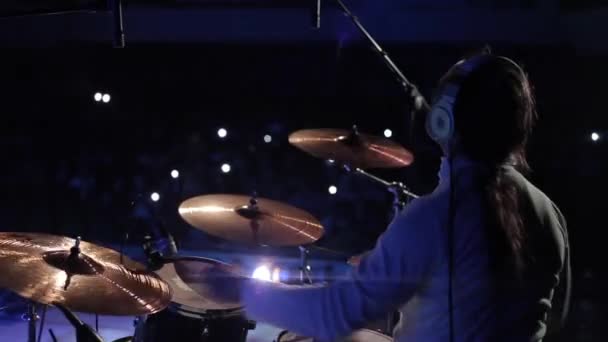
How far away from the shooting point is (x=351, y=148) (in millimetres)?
3439

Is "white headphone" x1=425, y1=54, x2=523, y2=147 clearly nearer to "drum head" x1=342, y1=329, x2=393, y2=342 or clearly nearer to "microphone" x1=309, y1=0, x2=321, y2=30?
"drum head" x1=342, y1=329, x2=393, y2=342

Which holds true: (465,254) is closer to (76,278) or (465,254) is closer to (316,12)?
(76,278)

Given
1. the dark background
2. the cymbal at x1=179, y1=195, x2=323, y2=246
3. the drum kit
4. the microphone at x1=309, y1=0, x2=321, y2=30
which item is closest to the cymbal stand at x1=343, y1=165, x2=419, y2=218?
the drum kit

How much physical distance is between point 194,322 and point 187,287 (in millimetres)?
184

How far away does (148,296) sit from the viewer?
6.49 feet

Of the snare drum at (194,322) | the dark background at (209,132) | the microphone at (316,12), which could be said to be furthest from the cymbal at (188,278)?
the dark background at (209,132)

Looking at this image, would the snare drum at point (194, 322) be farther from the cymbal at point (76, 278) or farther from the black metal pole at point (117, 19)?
the black metal pole at point (117, 19)

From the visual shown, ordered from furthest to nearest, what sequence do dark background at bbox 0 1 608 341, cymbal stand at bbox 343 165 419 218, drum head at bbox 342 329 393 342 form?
dark background at bbox 0 1 608 341 → cymbal stand at bbox 343 165 419 218 → drum head at bbox 342 329 393 342

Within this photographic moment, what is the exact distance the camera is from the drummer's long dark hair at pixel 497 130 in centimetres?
123

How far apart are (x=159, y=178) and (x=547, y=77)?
3.64m

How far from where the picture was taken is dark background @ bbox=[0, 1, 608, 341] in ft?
18.0

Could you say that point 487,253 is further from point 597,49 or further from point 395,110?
point 597,49

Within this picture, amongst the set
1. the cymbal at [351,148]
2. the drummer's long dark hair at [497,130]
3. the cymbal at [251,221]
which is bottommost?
the cymbal at [251,221]

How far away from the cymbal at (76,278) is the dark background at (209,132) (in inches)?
139
